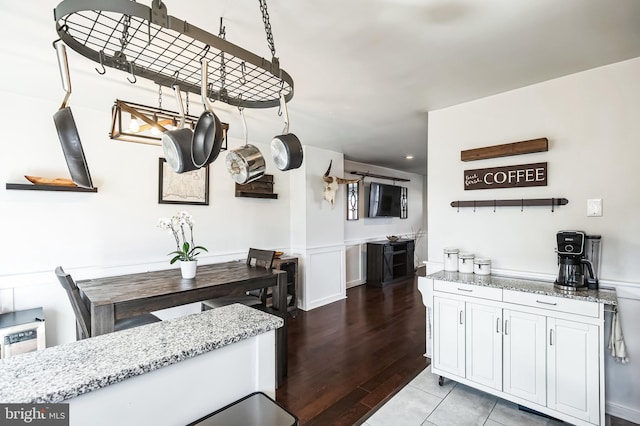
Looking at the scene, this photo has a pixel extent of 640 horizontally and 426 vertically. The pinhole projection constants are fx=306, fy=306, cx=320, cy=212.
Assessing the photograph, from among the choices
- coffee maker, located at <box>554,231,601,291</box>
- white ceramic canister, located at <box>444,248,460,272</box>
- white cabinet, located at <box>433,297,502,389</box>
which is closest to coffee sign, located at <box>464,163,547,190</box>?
coffee maker, located at <box>554,231,601,291</box>

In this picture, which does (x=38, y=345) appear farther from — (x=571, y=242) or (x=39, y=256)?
(x=571, y=242)

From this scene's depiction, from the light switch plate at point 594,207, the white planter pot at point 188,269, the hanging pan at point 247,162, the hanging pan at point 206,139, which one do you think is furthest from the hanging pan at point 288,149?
the light switch plate at point 594,207

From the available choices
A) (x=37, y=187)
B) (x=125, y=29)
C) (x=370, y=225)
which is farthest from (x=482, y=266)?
(x=37, y=187)

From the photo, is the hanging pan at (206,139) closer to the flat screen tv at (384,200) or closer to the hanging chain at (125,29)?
the hanging chain at (125,29)

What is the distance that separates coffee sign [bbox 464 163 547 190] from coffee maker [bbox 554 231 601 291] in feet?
1.59

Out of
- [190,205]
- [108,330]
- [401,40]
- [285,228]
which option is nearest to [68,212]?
[190,205]

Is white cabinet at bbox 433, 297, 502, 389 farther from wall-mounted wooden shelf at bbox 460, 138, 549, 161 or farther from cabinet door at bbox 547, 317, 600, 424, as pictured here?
wall-mounted wooden shelf at bbox 460, 138, 549, 161

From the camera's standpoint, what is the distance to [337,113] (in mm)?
2990

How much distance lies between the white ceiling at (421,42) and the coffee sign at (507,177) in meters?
0.64

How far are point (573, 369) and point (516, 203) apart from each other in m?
1.19

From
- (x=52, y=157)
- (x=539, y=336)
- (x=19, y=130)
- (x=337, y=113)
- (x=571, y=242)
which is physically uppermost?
(x=337, y=113)

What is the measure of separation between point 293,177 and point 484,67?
2972 mm

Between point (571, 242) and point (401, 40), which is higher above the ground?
point (401, 40)

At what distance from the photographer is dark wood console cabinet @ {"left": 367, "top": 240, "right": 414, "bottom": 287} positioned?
574cm
